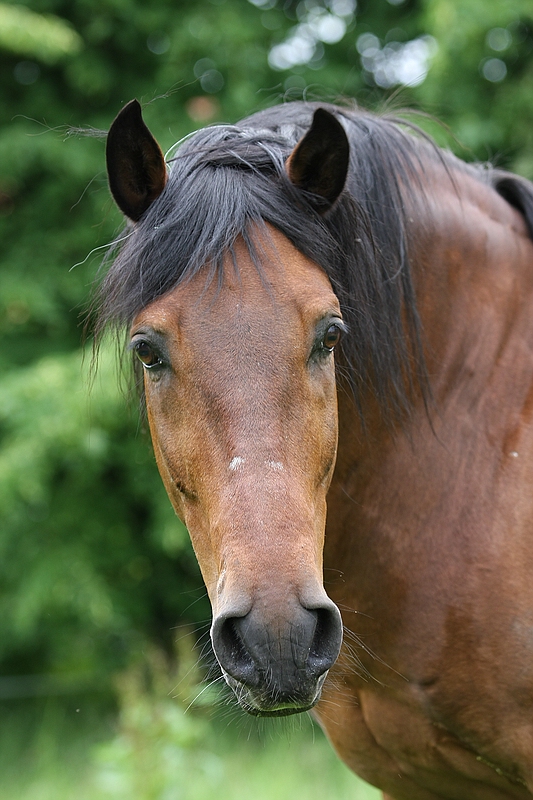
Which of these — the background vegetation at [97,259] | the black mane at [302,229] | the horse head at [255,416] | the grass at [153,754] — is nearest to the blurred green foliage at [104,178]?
the background vegetation at [97,259]

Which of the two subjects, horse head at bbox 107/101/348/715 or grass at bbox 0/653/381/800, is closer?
horse head at bbox 107/101/348/715

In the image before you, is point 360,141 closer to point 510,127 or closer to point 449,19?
point 449,19

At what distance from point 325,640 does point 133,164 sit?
128 centimetres

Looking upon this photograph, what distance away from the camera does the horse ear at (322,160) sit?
2.03 meters

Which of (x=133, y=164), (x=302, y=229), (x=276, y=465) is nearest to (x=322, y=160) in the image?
(x=302, y=229)

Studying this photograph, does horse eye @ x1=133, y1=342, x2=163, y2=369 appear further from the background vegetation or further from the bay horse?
Result: the background vegetation

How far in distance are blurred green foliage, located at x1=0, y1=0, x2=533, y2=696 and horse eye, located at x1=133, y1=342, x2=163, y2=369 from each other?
3.12 m

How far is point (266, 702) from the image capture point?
157 cm

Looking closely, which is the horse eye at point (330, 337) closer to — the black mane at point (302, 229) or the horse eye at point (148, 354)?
the black mane at point (302, 229)

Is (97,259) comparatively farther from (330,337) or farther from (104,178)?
(330,337)

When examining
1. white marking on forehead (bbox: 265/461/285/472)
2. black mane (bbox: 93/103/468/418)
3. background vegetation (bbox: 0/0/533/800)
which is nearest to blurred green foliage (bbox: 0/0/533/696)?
background vegetation (bbox: 0/0/533/800)

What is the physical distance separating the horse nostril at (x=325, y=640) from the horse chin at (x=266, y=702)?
0.04 m

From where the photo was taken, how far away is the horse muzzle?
5.01 ft

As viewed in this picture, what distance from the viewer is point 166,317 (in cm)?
191
